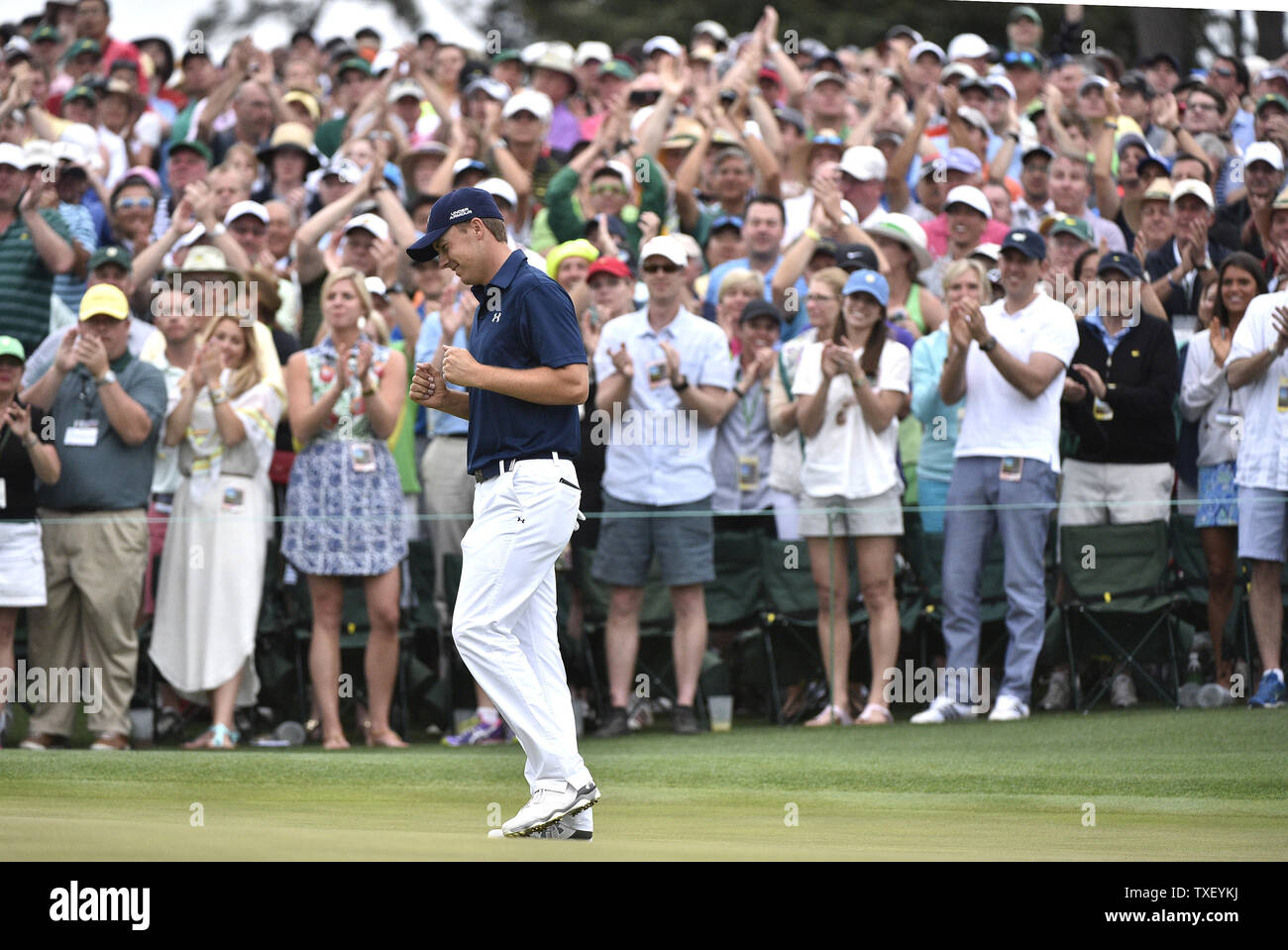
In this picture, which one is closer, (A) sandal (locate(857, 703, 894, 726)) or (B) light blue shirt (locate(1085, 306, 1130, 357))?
(A) sandal (locate(857, 703, 894, 726))

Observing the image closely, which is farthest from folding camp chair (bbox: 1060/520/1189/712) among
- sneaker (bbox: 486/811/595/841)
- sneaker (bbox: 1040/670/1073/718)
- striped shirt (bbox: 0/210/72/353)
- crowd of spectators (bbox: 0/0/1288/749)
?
striped shirt (bbox: 0/210/72/353)

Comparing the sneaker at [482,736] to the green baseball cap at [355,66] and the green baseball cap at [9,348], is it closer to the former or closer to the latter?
the green baseball cap at [9,348]

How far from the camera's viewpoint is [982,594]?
11.3m

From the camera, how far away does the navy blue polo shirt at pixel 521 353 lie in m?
7.42

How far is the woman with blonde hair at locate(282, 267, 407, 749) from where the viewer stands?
11211mm

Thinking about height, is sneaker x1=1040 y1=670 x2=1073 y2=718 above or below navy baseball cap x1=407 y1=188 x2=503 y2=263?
below

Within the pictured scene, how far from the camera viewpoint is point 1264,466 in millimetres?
11164

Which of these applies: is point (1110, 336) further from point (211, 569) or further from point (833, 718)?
point (211, 569)

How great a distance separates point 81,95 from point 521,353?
31.2ft

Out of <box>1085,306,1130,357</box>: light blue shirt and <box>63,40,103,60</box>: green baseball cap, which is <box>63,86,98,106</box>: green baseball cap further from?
<box>1085,306,1130,357</box>: light blue shirt

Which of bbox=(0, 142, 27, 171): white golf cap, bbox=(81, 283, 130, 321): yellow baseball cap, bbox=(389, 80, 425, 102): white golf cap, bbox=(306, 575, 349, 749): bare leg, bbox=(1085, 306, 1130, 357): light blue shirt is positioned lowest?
bbox=(306, 575, 349, 749): bare leg

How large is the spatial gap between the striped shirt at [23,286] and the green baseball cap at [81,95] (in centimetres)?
318

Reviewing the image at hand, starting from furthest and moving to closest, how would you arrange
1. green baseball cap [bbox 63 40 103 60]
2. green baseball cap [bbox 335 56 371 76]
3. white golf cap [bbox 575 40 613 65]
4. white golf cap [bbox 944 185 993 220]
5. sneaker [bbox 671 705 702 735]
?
white golf cap [bbox 575 40 613 65]
green baseball cap [bbox 63 40 103 60]
green baseball cap [bbox 335 56 371 76]
white golf cap [bbox 944 185 993 220]
sneaker [bbox 671 705 702 735]

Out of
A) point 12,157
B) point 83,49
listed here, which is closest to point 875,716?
point 12,157
